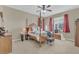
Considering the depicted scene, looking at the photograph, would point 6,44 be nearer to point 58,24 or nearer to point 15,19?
point 15,19

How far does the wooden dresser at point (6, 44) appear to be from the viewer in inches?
Result: 81.0

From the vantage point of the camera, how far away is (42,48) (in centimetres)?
214

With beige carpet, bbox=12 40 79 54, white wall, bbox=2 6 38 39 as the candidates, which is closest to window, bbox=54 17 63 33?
beige carpet, bbox=12 40 79 54

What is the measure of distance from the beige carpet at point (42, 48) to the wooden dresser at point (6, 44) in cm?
8

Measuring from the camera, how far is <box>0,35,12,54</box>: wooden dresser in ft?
6.75

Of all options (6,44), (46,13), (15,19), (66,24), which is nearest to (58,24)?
(66,24)

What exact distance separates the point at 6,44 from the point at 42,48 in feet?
2.28

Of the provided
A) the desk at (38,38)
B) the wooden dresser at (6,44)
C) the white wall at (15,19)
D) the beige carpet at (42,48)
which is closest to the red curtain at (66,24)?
the beige carpet at (42,48)

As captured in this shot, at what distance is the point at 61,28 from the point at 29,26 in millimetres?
636

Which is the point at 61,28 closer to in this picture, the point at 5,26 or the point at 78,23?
the point at 78,23

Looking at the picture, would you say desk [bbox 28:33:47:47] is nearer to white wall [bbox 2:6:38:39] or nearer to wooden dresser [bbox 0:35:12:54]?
white wall [bbox 2:6:38:39]

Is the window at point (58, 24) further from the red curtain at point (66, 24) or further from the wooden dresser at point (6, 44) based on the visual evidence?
the wooden dresser at point (6, 44)
